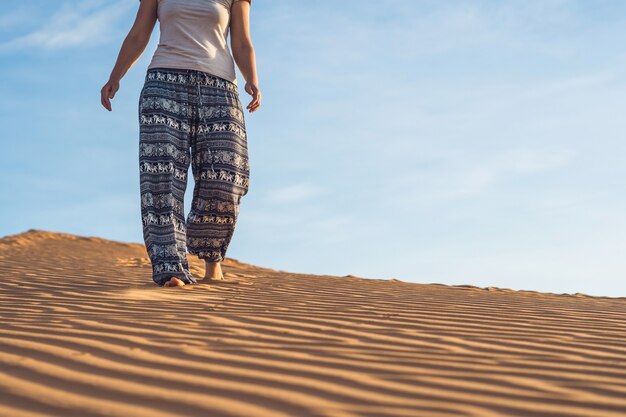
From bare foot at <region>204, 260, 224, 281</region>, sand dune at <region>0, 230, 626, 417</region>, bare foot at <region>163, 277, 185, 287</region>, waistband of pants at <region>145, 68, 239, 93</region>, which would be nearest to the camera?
sand dune at <region>0, 230, 626, 417</region>

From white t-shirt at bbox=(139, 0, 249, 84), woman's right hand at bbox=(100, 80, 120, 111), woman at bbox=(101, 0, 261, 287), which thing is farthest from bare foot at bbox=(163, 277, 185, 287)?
white t-shirt at bbox=(139, 0, 249, 84)

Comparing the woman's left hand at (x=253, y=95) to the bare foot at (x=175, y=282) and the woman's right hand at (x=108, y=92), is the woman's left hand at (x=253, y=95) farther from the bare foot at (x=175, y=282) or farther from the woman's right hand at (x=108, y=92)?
the bare foot at (x=175, y=282)

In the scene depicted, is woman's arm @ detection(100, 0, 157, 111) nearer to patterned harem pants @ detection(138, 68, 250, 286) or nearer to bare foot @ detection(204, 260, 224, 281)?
Answer: patterned harem pants @ detection(138, 68, 250, 286)

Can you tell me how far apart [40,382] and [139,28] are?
11.7 feet

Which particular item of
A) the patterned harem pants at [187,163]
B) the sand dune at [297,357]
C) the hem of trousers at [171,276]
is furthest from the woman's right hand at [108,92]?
the sand dune at [297,357]

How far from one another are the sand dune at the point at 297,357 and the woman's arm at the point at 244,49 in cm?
146

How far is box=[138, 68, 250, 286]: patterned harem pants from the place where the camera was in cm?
566

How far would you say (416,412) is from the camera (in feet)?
8.49

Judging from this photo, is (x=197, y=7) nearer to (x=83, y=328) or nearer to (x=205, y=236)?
(x=205, y=236)

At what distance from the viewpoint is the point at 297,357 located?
326 cm

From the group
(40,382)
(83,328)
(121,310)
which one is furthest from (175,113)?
(40,382)

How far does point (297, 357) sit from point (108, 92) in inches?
130

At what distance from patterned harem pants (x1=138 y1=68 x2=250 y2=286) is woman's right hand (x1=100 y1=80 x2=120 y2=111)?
0.29 metres

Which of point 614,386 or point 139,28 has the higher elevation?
point 139,28
